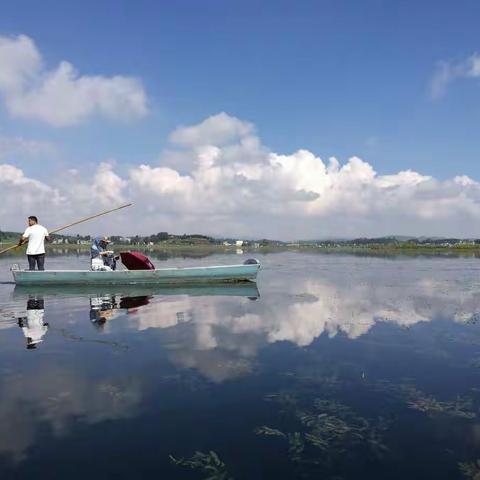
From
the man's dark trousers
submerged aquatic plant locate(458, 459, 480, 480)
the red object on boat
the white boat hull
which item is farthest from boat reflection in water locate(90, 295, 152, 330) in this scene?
submerged aquatic plant locate(458, 459, 480, 480)

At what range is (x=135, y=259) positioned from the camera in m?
27.4

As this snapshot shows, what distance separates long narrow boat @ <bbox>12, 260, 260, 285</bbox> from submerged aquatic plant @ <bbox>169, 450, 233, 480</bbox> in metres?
21.1

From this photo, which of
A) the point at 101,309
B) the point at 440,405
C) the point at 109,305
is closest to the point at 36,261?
the point at 109,305

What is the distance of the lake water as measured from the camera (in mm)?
6055

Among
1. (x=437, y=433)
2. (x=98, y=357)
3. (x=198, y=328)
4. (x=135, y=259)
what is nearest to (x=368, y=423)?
(x=437, y=433)

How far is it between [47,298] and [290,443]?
18792 millimetres

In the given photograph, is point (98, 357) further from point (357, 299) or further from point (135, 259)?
point (135, 259)

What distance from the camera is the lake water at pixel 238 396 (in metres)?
6.05

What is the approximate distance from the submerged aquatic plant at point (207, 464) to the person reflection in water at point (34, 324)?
754 cm

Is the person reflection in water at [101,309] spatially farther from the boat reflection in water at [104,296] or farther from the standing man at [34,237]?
the standing man at [34,237]

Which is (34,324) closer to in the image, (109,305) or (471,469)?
(109,305)

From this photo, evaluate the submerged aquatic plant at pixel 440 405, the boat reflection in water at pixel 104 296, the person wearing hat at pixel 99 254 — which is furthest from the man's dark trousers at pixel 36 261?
the submerged aquatic plant at pixel 440 405

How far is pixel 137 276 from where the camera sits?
26.9 m

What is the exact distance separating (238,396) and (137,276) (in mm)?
19402
